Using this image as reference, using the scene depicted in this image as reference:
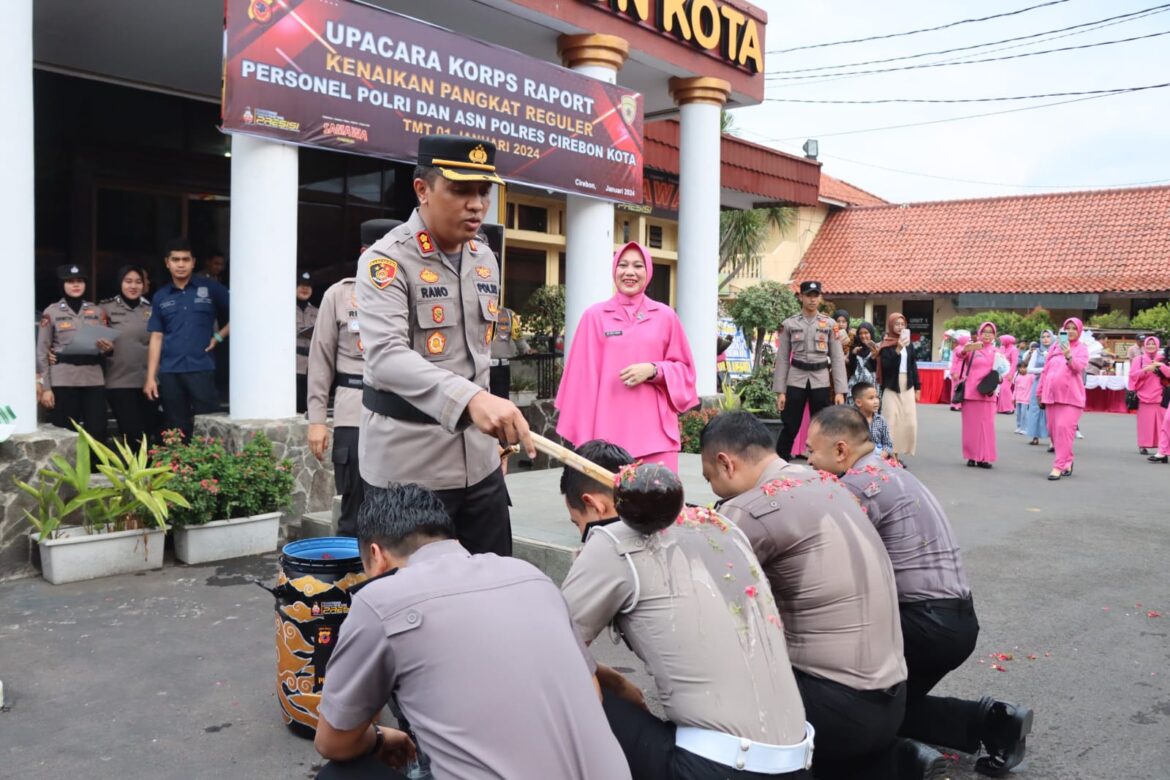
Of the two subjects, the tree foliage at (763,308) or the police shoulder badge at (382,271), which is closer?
the police shoulder badge at (382,271)

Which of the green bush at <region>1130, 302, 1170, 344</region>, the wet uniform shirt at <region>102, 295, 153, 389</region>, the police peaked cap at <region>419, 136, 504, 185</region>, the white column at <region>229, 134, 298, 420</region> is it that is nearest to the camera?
the police peaked cap at <region>419, 136, 504, 185</region>

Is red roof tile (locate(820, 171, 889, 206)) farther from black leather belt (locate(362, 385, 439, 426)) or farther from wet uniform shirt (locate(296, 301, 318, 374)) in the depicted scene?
black leather belt (locate(362, 385, 439, 426))

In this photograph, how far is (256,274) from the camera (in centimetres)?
652

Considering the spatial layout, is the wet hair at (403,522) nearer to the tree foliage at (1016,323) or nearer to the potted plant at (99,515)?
the potted plant at (99,515)

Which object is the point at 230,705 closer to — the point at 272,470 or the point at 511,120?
the point at 272,470

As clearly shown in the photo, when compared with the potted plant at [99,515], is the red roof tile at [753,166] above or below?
above

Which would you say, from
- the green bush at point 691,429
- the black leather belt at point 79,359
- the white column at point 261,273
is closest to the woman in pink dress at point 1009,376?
the green bush at point 691,429

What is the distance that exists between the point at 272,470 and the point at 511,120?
11.6 ft

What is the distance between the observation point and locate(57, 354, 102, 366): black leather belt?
7049 millimetres

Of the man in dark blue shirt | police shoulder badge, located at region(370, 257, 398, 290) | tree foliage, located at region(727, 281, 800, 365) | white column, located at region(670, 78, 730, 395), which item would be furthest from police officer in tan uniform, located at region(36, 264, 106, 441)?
tree foliage, located at region(727, 281, 800, 365)

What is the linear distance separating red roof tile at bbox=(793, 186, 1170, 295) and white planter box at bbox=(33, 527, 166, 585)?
22480 millimetres

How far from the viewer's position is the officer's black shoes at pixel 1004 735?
328 centimetres

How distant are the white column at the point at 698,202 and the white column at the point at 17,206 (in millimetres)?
6244

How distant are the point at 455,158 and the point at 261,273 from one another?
13.0 ft
